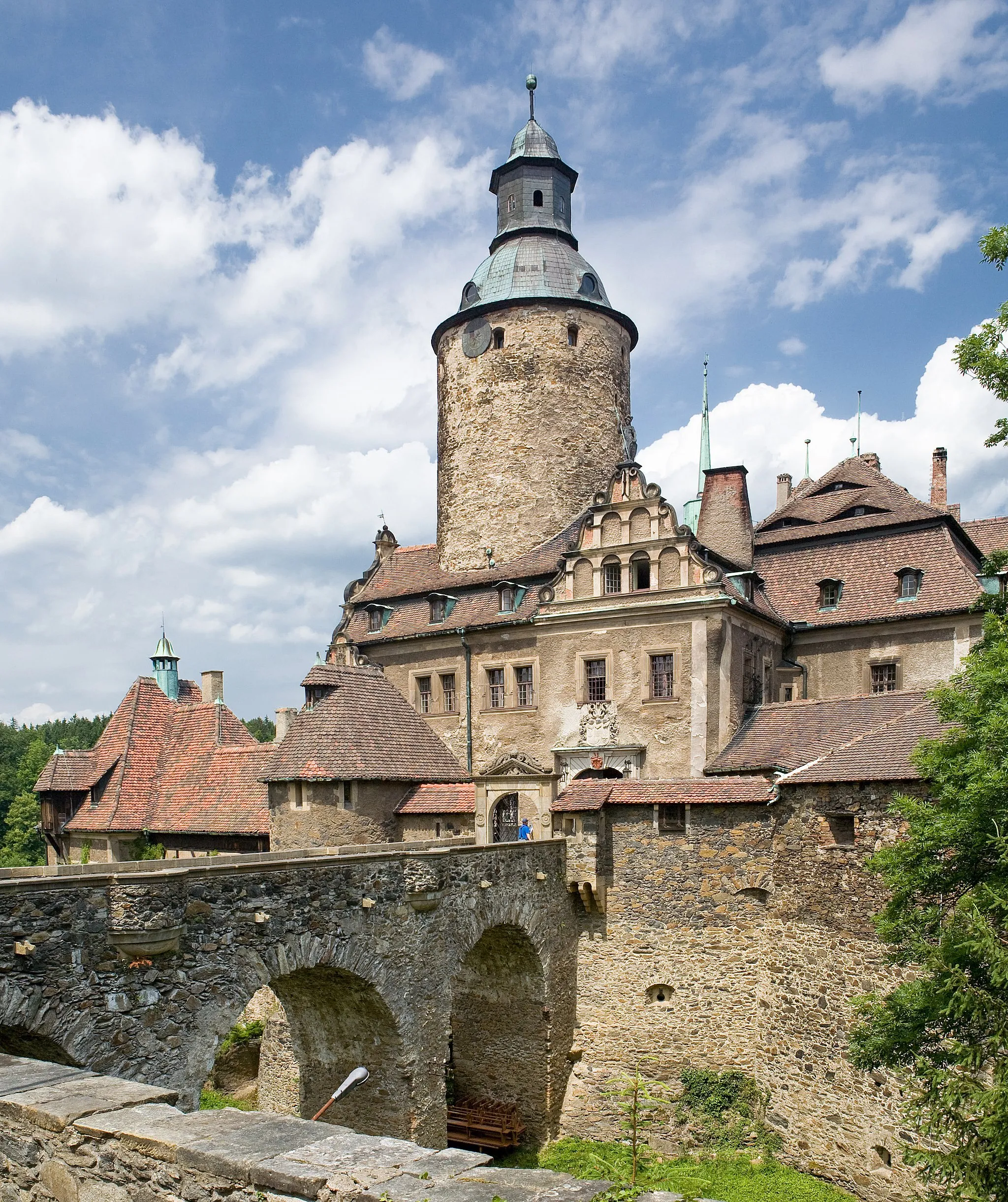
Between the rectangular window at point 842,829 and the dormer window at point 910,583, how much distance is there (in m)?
8.45

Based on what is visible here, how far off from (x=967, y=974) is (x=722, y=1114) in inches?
351

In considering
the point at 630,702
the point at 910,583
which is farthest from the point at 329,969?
the point at 910,583

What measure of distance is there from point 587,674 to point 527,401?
1001 cm

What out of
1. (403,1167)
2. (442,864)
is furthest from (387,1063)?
(403,1167)

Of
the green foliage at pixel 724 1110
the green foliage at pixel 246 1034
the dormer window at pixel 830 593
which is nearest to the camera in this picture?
the green foliage at pixel 724 1110

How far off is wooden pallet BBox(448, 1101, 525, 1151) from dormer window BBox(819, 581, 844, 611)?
14608 mm

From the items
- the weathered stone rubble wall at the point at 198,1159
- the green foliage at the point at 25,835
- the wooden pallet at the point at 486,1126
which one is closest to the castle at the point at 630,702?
the wooden pallet at the point at 486,1126

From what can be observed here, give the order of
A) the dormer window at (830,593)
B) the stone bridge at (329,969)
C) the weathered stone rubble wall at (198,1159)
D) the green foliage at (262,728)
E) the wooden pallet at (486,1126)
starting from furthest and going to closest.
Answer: the green foliage at (262,728)
the dormer window at (830,593)
the wooden pallet at (486,1126)
the stone bridge at (329,969)
the weathered stone rubble wall at (198,1159)

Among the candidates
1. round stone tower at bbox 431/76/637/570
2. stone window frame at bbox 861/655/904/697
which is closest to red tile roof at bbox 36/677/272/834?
round stone tower at bbox 431/76/637/570

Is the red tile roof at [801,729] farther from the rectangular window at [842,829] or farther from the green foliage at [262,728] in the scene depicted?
the green foliage at [262,728]

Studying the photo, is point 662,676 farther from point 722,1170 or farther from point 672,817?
point 722,1170

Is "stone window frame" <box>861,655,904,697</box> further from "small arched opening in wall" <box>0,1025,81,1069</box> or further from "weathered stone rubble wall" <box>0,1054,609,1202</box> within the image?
"weathered stone rubble wall" <box>0,1054,609,1202</box>

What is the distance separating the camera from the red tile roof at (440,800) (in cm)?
2452

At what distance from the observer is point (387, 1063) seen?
648 inches
